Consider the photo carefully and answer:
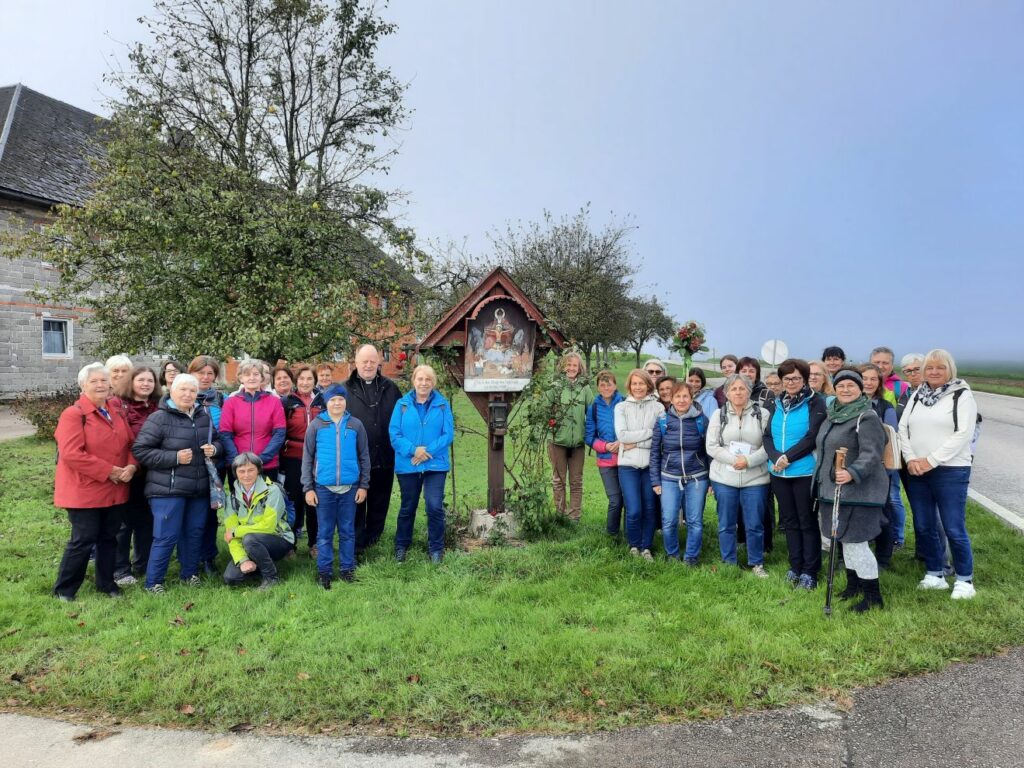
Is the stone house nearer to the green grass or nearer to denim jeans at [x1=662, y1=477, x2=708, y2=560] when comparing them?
the green grass

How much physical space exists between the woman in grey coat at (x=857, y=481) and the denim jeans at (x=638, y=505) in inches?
64.1

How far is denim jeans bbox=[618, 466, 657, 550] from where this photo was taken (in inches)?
236

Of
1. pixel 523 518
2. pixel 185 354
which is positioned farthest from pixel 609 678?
pixel 185 354

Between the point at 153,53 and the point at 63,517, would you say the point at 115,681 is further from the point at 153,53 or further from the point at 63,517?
the point at 153,53

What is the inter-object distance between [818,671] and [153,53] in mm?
16978

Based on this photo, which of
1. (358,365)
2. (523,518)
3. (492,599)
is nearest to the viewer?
(492,599)

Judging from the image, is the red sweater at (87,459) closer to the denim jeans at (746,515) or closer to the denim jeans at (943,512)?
the denim jeans at (746,515)

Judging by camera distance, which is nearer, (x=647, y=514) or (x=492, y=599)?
(x=492, y=599)

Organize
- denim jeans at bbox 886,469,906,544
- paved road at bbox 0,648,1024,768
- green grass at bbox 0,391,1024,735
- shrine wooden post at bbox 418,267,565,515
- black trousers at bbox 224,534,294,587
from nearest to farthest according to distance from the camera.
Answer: paved road at bbox 0,648,1024,768
green grass at bbox 0,391,1024,735
black trousers at bbox 224,534,294,587
denim jeans at bbox 886,469,906,544
shrine wooden post at bbox 418,267,565,515

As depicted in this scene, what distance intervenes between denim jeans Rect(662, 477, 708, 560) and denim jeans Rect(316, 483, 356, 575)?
296 centimetres

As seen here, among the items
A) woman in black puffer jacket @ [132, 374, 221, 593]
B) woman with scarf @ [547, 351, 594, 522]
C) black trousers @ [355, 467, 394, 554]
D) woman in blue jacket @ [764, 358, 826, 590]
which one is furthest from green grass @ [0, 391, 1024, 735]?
woman with scarf @ [547, 351, 594, 522]

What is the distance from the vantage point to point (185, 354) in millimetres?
11969

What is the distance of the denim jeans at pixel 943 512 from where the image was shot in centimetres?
484

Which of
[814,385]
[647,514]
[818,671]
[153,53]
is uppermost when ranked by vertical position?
[153,53]
